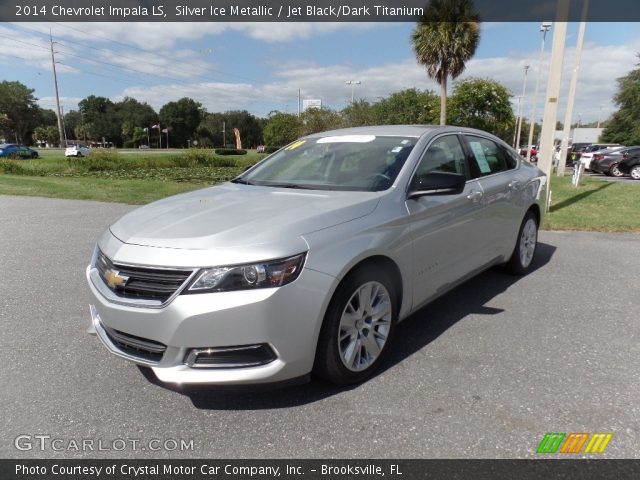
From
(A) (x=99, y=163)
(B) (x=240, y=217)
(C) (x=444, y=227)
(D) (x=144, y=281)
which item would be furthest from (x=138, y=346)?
(A) (x=99, y=163)

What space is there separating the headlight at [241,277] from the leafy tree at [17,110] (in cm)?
9892

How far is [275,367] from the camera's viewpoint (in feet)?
7.77

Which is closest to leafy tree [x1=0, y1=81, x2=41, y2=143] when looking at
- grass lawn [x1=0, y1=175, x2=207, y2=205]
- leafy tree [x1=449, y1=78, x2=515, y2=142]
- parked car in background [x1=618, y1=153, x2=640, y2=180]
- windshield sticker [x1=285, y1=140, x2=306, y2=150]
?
leafy tree [x1=449, y1=78, x2=515, y2=142]

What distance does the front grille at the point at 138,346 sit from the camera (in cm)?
240

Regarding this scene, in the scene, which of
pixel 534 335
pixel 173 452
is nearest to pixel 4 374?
pixel 173 452

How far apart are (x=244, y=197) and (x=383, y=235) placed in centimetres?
105

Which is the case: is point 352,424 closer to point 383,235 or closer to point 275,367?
point 275,367

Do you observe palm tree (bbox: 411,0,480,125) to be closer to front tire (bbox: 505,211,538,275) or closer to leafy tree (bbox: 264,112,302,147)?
front tire (bbox: 505,211,538,275)

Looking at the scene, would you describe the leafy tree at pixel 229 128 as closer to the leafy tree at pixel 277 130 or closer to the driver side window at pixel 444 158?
the leafy tree at pixel 277 130

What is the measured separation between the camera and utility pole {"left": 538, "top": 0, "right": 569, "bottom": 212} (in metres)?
8.70

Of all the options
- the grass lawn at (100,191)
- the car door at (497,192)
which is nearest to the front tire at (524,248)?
the car door at (497,192)

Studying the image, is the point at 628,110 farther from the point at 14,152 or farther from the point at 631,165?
the point at 14,152

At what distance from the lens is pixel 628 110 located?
5053cm

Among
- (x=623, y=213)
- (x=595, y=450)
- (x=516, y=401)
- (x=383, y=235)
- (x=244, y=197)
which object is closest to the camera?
(x=595, y=450)
